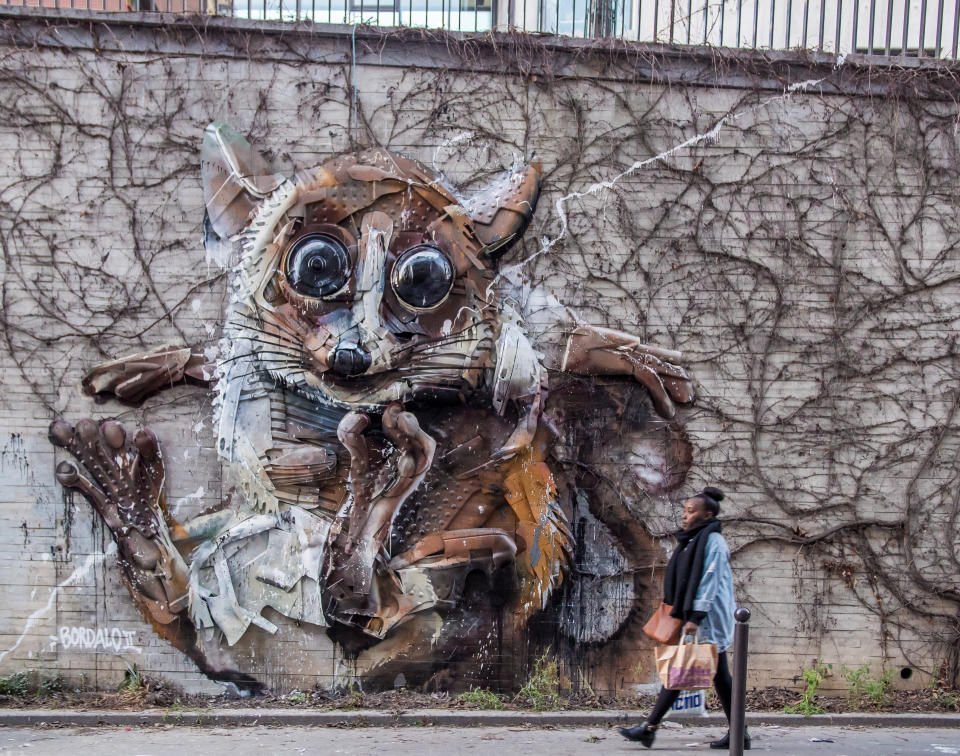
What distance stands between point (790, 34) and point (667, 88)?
46.2 inches

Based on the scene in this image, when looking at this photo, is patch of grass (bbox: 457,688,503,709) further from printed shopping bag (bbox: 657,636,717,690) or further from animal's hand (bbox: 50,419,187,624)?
animal's hand (bbox: 50,419,187,624)

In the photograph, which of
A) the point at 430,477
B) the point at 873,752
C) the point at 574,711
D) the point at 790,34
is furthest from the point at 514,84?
the point at 873,752

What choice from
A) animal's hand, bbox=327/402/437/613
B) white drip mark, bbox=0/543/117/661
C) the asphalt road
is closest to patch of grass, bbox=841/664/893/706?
the asphalt road

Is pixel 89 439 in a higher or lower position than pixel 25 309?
lower

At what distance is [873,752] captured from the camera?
5.48m

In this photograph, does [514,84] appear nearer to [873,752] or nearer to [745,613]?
[745,613]

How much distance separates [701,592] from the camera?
5234 millimetres

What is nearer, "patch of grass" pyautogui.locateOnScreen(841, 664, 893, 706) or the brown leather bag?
the brown leather bag

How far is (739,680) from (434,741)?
6.83 ft

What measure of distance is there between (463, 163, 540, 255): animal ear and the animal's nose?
115 cm

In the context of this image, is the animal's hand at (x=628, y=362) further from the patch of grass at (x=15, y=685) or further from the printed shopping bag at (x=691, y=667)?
the patch of grass at (x=15, y=685)

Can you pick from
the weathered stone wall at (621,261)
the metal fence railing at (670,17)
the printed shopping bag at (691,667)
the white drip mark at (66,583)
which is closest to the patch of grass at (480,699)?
the weathered stone wall at (621,261)

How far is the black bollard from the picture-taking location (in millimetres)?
4445

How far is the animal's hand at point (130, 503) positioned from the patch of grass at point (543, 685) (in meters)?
2.49
